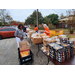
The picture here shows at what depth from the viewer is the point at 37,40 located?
2158 millimetres

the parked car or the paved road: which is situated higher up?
the parked car

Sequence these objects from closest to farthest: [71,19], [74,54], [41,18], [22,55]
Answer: [74,54], [22,55], [71,19], [41,18]

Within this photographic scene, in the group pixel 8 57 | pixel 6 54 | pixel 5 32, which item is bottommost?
pixel 8 57

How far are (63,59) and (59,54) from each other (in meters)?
0.18

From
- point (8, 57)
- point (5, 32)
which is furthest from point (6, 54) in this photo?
point (5, 32)

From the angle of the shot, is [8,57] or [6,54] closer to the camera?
[6,54]

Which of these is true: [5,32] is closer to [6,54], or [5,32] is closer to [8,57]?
[6,54]

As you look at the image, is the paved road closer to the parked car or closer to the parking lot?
the parking lot

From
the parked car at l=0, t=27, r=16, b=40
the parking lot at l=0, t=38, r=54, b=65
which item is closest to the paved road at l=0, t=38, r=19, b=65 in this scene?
the parking lot at l=0, t=38, r=54, b=65

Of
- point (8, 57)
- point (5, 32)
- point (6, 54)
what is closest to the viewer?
point (5, 32)

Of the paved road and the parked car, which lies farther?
the paved road

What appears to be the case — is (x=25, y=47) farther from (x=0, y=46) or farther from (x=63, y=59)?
(x=63, y=59)

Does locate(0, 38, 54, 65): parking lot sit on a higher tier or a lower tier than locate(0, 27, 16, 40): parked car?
lower
